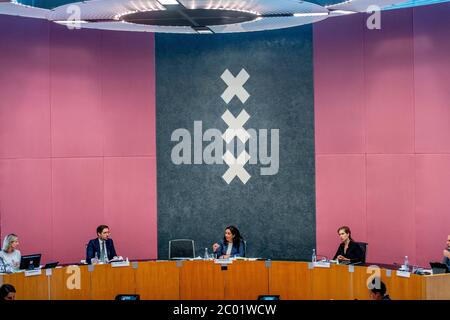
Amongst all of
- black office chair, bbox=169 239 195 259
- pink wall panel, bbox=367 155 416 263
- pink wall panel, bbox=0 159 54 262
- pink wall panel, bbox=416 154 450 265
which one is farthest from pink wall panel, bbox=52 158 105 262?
pink wall panel, bbox=416 154 450 265

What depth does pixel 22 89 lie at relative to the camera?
26.8 feet

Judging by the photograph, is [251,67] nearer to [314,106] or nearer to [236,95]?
[236,95]

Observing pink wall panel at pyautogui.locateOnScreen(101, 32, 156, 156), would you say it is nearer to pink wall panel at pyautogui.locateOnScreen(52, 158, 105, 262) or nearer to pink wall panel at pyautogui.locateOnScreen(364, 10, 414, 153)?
pink wall panel at pyautogui.locateOnScreen(52, 158, 105, 262)

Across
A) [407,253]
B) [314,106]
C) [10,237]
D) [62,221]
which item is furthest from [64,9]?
[407,253]

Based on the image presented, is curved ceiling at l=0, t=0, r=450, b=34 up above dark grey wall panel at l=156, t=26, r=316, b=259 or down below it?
above

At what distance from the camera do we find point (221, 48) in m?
8.77

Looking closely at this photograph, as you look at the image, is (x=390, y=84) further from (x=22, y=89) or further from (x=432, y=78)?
(x=22, y=89)

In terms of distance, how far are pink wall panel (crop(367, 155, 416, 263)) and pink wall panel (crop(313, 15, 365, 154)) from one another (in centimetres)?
42

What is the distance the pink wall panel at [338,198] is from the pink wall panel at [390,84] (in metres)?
0.41

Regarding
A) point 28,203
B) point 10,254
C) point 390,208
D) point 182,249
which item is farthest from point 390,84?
point 10,254

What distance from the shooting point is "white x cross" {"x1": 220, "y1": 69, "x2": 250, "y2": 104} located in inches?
344

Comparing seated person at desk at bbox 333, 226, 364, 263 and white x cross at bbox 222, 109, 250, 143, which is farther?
white x cross at bbox 222, 109, 250, 143

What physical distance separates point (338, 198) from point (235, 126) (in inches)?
70.1

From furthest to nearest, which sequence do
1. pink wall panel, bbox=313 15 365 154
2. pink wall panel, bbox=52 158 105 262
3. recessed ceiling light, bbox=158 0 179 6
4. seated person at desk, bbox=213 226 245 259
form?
1. pink wall panel, bbox=52 158 105 262
2. pink wall panel, bbox=313 15 365 154
3. seated person at desk, bbox=213 226 245 259
4. recessed ceiling light, bbox=158 0 179 6
